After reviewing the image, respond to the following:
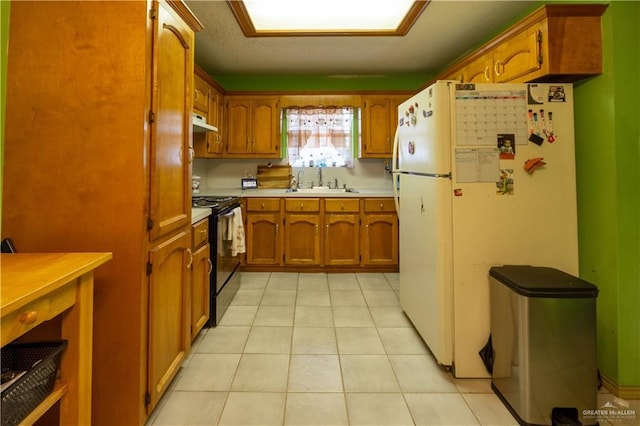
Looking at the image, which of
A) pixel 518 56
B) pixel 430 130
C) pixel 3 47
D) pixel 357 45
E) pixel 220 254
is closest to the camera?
pixel 3 47

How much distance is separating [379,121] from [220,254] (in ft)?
8.30

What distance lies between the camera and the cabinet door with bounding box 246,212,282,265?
12.1 feet

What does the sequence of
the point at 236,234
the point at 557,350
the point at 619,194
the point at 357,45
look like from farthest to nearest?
the point at 357,45 → the point at 236,234 → the point at 619,194 → the point at 557,350

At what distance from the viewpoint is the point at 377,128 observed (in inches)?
155

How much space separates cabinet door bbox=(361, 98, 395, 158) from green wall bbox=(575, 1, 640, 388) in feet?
7.64

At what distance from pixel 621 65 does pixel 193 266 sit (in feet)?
8.49

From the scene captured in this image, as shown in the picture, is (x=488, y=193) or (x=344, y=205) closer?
(x=488, y=193)

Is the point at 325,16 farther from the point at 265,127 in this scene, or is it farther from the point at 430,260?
the point at 430,260

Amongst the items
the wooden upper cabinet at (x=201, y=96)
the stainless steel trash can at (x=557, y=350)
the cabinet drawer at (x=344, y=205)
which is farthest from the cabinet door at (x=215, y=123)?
the stainless steel trash can at (x=557, y=350)

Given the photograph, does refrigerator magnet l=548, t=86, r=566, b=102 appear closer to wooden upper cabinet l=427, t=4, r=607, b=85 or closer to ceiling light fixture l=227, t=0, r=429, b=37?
wooden upper cabinet l=427, t=4, r=607, b=85

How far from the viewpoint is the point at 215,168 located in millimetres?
4266

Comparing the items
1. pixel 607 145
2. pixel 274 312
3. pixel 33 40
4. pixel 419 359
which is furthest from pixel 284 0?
pixel 419 359

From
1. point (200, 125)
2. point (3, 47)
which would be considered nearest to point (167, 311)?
point (3, 47)

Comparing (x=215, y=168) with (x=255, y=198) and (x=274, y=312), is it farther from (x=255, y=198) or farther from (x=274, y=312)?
(x=274, y=312)
